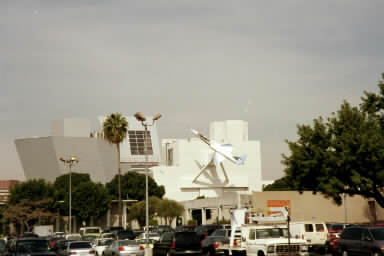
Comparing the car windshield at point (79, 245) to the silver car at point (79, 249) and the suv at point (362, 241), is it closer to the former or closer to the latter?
the silver car at point (79, 249)

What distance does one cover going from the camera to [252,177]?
162m

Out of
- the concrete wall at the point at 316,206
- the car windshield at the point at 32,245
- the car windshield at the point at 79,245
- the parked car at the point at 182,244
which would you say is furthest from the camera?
the concrete wall at the point at 316,206

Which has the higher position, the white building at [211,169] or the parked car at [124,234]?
the white building at [211,169]

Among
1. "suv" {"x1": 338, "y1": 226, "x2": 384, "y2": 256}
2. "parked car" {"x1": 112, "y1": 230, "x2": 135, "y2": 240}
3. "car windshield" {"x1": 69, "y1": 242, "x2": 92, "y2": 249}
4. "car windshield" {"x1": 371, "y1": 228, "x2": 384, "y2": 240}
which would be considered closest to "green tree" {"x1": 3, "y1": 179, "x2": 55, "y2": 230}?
"parked car" {"x1": 112, "y1": 230, "x2": 135, "y2": 240}

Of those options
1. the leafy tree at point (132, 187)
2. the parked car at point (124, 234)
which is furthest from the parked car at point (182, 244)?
the leafy tree at point (132, 187)

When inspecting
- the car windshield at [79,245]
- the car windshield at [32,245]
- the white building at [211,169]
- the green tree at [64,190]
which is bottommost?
the car windshield at [79,245]

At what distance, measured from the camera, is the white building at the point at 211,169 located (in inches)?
5802

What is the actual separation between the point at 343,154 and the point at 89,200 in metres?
75.3

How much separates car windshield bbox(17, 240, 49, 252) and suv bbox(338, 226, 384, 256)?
14.6 meters

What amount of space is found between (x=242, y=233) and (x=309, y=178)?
20.4 metres

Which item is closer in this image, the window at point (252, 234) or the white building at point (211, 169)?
the window at point (252, 234)

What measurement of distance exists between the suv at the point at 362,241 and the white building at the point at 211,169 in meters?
117

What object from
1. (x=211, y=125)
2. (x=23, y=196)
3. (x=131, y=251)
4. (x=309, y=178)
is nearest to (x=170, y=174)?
(x=211, y=125)

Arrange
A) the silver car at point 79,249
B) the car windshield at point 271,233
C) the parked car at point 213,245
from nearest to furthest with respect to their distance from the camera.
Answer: the car windshield at point 271,233 → the parked car at point 213,245 → the silver car at point 79,249
